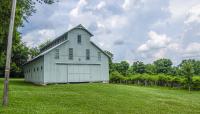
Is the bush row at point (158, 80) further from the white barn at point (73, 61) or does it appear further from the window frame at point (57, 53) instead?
the window frame at point (57, 53)

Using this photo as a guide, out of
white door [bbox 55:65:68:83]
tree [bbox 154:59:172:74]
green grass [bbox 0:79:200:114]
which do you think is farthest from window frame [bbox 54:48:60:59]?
tree [bbox 154:59:172:74]

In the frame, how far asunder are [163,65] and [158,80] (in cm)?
2752

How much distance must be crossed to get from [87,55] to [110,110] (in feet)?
91.0

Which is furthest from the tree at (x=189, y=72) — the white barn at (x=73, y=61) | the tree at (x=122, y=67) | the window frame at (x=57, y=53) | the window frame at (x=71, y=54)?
the tree at (x=122, y=67)

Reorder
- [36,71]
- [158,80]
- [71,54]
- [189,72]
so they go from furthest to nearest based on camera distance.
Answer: [158,80] < [36,71] < [71,54] < [189,72]

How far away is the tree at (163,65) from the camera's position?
246ft

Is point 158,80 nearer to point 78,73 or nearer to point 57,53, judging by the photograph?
point 78,73

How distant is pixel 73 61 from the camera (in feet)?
Answer: 137

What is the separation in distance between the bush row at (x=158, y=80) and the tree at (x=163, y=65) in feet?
61.8

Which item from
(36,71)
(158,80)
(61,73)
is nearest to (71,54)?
(61,73)

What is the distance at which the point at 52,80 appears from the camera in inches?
1574

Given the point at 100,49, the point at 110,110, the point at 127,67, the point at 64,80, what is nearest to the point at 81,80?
the point at 64,80

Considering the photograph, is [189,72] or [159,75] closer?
[189,72]

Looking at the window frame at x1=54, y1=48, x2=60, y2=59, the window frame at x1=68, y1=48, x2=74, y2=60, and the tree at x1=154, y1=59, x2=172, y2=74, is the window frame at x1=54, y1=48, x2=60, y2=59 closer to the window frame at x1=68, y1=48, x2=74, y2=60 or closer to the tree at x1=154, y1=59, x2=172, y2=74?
the window frame at x1=68, y1=48, x2=74, y2=60
